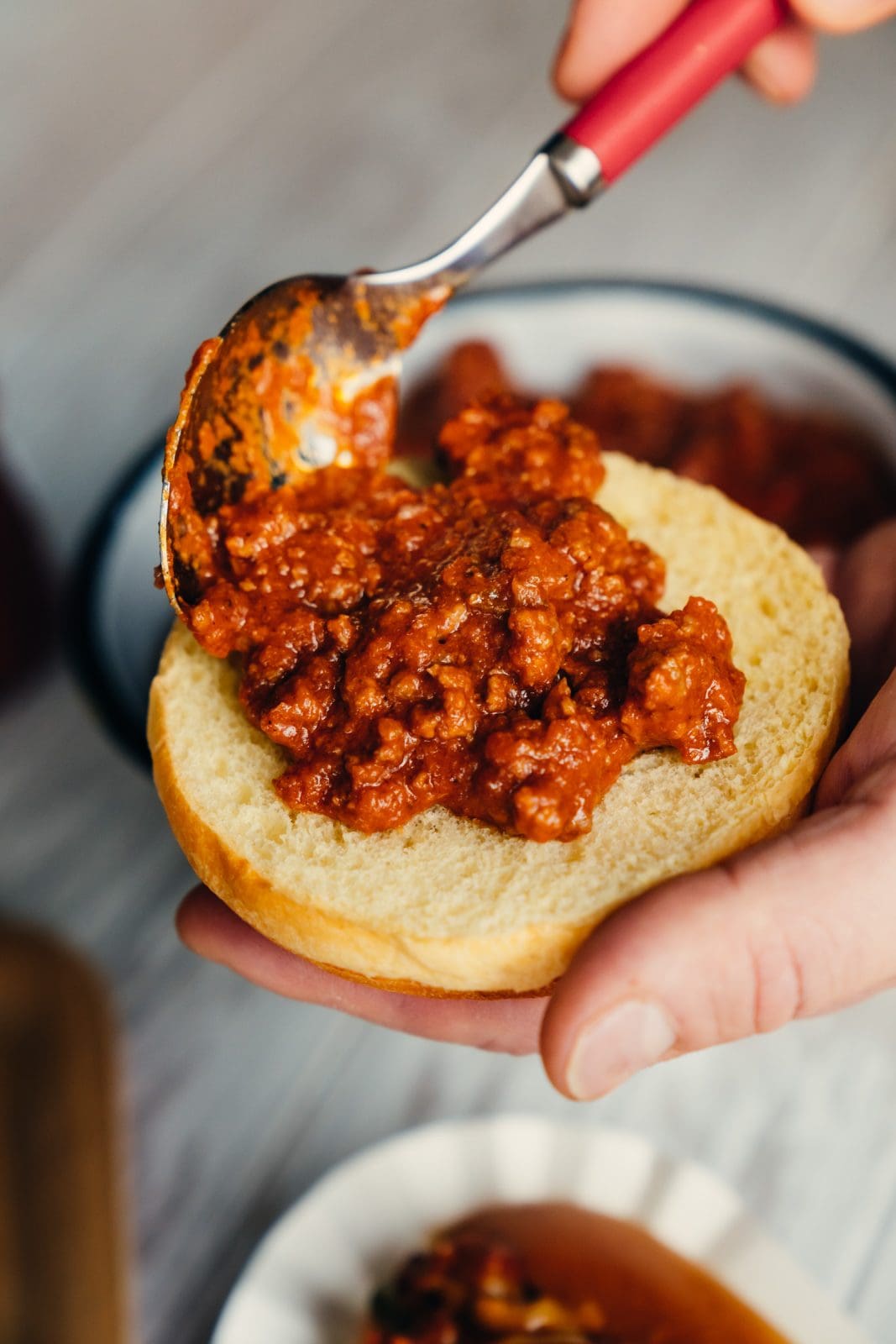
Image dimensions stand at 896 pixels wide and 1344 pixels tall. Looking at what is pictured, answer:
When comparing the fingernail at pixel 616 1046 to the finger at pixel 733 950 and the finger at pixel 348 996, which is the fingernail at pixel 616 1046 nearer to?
the finger at pixel 733 950

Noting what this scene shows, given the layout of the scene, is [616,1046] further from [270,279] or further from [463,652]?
[270,279]

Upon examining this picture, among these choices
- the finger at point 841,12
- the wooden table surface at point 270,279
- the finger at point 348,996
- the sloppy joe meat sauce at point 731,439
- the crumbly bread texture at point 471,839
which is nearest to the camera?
the crumbly bread texture at point 471,839

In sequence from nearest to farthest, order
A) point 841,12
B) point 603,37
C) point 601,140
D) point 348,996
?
point 348,996
point 601,140
point 841,12
point 603,37

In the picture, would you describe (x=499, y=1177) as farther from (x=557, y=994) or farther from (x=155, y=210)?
(x=155, y=210)

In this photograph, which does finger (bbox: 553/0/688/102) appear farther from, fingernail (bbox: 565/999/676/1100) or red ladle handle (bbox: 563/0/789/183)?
fingernail (bbox: 565/999/676/1100)

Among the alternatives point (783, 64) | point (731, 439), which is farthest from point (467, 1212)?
point (783, 64)

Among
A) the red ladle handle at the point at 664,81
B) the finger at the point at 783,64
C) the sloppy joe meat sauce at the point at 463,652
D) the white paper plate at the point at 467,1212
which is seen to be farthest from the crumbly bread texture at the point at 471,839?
the finger at the point at 783,64
